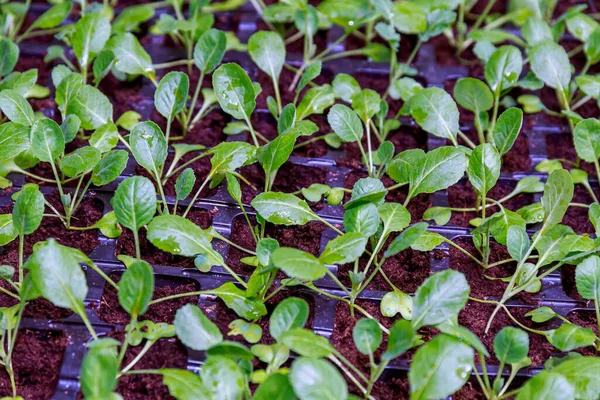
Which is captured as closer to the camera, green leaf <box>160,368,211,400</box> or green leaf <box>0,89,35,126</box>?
green leaf <box>160,368,211,400</box>

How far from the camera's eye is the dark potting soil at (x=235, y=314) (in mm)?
939

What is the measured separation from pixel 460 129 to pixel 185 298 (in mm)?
579

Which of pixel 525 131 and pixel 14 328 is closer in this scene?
pixel 14 328

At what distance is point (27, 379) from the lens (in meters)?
0.91

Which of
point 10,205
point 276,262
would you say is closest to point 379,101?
point 276,262

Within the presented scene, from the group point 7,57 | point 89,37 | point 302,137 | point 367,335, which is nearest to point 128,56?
point 89,37

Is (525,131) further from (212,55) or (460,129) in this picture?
(212,55)

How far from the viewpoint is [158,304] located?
98 centimetres

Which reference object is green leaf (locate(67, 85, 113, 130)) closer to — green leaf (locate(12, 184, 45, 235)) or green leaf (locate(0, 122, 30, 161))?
green leaf (locate(0, 122, 30, 161))

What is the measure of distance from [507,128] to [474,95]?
13cm

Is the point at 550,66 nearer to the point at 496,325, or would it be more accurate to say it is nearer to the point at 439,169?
the point at 439,169

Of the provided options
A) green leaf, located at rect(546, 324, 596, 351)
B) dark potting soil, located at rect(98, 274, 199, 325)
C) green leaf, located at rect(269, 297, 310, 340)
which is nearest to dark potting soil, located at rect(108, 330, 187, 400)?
dark potting soil, located at rect(98, 274, 199, 325)

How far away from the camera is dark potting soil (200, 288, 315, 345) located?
0.94 meters

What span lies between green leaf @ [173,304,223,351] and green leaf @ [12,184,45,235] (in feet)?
0.83
